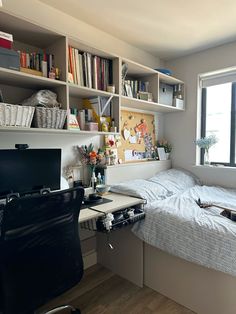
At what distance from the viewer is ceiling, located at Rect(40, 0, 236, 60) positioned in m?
1.89

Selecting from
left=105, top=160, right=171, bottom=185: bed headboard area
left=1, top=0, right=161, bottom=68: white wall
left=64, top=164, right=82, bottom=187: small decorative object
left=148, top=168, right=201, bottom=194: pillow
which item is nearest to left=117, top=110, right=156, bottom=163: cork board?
left=105, top=160, right=171, bottom=185: bed headboard area

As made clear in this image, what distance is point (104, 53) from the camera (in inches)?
78.7

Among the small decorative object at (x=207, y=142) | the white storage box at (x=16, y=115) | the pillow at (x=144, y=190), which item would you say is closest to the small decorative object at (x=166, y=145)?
the small decorative object at (x=207, y=142)

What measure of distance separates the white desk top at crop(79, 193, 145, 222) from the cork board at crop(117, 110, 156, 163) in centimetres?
63

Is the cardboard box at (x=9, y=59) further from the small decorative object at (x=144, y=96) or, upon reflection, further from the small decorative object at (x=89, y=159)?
the small decorative object at (x=144, y=96)

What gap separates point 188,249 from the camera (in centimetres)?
165

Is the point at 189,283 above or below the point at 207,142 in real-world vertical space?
below

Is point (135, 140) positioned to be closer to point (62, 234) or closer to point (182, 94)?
point (182, 94)

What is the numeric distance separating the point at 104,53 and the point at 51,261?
5.63 feet

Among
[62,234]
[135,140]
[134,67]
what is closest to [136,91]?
[134,67]

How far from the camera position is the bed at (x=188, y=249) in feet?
5.05

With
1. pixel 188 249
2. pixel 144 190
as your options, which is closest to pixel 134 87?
pixel 144 190

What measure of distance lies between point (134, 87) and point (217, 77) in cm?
117

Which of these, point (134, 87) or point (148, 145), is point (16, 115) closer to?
point (134, 87)
